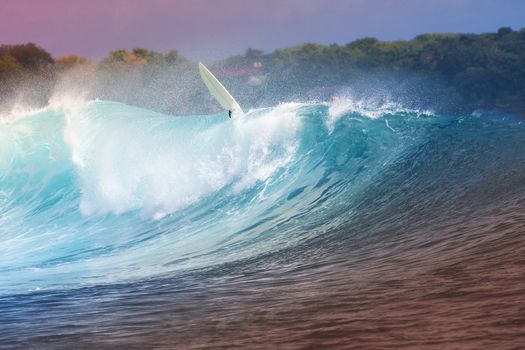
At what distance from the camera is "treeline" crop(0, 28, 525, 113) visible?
55.0 m

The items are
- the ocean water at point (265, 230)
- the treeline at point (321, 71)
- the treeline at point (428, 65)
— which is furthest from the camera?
the treeline at point (321, 71)

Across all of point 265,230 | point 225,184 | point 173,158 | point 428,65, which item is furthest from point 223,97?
point 428,65

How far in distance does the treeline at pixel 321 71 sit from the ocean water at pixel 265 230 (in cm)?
3914

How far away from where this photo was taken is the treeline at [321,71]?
55.0 m

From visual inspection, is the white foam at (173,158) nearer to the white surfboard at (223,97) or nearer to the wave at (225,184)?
the wave at (225,184)

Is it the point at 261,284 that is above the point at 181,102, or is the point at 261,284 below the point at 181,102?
below

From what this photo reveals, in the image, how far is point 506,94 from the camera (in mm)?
53469

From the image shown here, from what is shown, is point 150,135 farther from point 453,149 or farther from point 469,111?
point 469,111

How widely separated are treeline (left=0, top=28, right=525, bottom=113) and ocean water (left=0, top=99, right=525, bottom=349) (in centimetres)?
3914

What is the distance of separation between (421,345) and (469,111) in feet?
162

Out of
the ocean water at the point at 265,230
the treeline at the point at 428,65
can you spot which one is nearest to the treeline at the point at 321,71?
the treeline at the point at 428,65

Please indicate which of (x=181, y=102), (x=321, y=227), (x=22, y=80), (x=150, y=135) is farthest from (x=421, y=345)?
(x=22, y=80)

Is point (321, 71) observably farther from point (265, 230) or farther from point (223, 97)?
point (265, 230)

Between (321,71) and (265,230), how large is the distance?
184 ft
